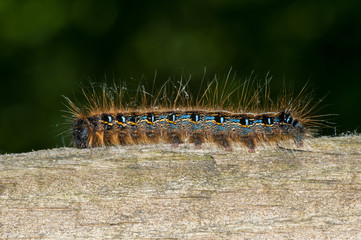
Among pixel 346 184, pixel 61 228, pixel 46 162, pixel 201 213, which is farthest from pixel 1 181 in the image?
pixel 346 184

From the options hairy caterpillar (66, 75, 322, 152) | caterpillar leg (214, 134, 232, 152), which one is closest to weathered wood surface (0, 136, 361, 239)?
caterpillar leg (214, 134, 232, 152)

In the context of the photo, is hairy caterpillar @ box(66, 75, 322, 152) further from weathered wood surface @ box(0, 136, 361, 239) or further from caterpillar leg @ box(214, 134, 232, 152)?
weathered wood surface @ box(0, 136, 361, 239)

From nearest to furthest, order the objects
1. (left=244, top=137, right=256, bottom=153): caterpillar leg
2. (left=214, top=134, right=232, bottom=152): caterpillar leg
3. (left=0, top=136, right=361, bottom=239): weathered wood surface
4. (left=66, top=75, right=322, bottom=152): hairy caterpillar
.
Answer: (left=0, top=136, right=361, bottom=239): weathered wood surface → (left=244, top=137, right=256, bottom=153): caterpillar leg → (left=214, top=134, right=232, bottom=152): caterpillar leg → (left=66, top=75, right=322, bottom=152): hairy caterpillar

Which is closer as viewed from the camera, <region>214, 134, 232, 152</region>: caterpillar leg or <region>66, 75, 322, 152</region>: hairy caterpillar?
<region>214, 134, 232, 152</region>: caterpillar leg

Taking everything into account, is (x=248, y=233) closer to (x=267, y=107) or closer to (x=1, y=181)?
(x=1, y=181)

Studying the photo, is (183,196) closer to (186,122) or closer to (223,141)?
(223,141)

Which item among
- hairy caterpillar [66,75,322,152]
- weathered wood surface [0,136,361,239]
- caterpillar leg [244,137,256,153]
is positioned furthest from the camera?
hairy caterpillar [66,75,322,152]

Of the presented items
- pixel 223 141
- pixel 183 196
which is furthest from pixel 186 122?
pixel 183 196

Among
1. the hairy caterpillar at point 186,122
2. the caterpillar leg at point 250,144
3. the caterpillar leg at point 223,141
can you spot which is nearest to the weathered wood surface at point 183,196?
the caterpillar leg at point 250,144
